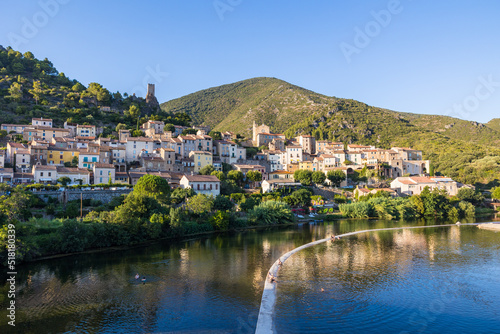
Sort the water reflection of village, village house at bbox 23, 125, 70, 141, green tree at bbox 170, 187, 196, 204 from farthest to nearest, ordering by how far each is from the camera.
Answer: village house at bbox 23, 125, 70, 141 < green tree at bbox 170, 187, 196, 204 < the water reflection of village

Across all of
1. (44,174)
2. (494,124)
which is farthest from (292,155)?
(494,124)

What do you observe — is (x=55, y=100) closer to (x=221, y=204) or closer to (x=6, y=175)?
(x=6, y=175)

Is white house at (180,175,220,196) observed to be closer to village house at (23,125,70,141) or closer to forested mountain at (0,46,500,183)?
village house at (23,125,70,141)

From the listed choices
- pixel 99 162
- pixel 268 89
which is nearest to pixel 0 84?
pixel 99 162

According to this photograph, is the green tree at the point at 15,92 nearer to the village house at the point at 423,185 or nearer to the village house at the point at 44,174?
the village house at the point at 44,174

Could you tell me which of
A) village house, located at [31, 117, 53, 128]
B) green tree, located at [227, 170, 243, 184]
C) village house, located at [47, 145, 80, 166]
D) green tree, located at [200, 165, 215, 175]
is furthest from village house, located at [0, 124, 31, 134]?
green tree, located at [227, 170, 243, 184]

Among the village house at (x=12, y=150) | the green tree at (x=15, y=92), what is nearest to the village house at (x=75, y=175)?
the village house at (x=12, y=150)
